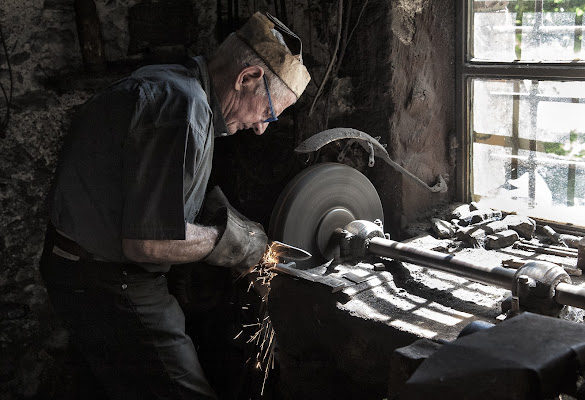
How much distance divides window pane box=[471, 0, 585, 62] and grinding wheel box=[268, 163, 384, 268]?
1.07 meters

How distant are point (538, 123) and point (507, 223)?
23.0 inches

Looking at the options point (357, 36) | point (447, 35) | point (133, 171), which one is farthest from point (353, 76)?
point (133, 171)

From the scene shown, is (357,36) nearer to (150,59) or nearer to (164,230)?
(150,59)

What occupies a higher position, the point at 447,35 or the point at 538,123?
the point at 447,35

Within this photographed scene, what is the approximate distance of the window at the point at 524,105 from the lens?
3.44 m

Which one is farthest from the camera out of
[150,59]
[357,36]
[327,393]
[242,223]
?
[357,36]

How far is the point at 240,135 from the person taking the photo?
152 inches

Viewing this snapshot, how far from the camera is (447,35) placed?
390 cm

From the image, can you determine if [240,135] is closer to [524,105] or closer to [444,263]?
[444,263]

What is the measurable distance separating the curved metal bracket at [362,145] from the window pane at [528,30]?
80cm

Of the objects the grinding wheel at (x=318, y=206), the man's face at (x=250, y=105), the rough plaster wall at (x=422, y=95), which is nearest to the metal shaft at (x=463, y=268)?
the grinding wheel at (x=318, y=206)

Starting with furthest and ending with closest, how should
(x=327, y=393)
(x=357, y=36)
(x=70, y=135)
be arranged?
(x=357, y=36), (x=327, y=393), (x=70, y=135)

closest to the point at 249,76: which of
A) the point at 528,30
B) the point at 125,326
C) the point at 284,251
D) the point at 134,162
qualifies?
the point at 134,162

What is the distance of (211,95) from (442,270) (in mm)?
1344
